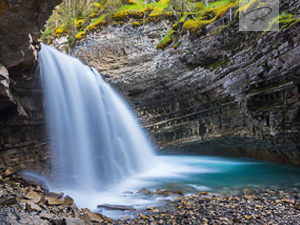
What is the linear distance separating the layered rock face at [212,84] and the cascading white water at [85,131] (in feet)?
6.87

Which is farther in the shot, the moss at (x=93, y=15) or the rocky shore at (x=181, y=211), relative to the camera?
the moss at (x=93, y=15)

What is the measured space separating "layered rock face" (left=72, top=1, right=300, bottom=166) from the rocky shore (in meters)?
4.15

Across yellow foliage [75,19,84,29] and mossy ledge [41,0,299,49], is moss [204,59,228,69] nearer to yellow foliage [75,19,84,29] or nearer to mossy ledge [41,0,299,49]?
mossy ledge [41,0,299,49]

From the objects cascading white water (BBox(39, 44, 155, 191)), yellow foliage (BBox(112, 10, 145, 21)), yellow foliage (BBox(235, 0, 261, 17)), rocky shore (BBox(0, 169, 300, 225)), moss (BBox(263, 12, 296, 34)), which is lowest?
rocky shore (BBox(0, 169, 300, 225))

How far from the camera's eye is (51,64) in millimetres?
10195

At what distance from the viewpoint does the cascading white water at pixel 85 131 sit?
9352 millimetres

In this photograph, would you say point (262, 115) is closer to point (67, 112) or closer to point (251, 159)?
point (251, 159)

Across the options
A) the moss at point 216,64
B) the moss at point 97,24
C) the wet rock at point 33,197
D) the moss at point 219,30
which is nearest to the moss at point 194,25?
the moss at point 219,30

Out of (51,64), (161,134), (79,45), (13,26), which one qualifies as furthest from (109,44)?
(13,26)

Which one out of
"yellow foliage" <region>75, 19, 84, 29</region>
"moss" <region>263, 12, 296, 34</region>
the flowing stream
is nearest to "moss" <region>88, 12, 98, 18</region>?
"yellow foliage" <region>75, 19, 84, 29</region>

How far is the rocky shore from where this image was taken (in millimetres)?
3963

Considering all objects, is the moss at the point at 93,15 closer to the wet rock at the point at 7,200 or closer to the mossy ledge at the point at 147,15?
the mossy ledge at the point at 147,15

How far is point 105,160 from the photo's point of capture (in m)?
10.8

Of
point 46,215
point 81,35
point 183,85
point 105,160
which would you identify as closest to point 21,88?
point 105,160
